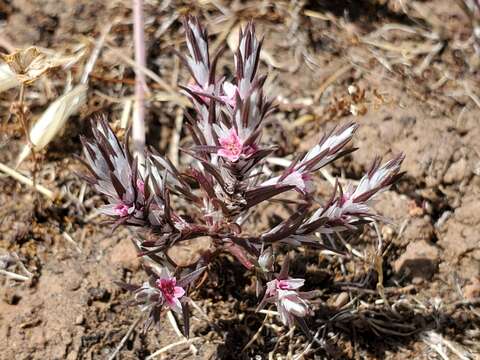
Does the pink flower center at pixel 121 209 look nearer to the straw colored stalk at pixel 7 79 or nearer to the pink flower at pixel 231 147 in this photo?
the pink flower at pixel 231 147

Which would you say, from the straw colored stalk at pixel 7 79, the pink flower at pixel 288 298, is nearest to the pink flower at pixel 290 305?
the pink flower at pixel 288 298

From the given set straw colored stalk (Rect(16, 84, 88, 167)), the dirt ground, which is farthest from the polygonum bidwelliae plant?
straw colored stalk (Rect(16, 84, 88, 167))

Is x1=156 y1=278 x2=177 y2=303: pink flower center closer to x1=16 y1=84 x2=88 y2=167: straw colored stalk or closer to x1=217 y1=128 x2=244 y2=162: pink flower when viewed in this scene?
x1=217 y1=128 x2=244 y2=162: pink flower

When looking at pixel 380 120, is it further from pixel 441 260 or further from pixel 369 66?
pixel 441 260

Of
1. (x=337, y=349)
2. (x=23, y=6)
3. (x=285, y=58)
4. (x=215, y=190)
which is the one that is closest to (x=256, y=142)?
(x=215, y=190)

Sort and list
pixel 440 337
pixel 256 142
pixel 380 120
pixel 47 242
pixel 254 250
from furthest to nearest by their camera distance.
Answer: pixel 380 120, pixel 47 242, pixel 440 337, pixel 254 250, pixel 256 142
